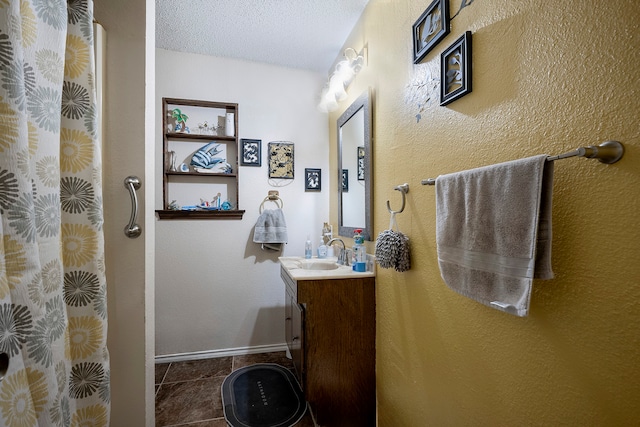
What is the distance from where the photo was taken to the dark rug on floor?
1516mm

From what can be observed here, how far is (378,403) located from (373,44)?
2045 mm

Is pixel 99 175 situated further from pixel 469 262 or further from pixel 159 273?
pixel 159 273

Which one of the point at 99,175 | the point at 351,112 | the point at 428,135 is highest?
the point at 351,112

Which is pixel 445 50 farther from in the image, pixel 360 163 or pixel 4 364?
pixel 4 364

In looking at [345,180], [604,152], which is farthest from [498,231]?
[345,180]

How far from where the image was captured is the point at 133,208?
981 millimetres

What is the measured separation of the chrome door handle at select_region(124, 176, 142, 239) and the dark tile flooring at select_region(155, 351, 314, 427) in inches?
47.0

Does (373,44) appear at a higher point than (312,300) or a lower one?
higher

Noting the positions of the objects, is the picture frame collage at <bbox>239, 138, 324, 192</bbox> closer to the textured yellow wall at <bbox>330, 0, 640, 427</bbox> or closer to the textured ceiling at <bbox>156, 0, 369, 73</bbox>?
the textured ceiling at <bbox>156, 0, 369, 73</bbox>

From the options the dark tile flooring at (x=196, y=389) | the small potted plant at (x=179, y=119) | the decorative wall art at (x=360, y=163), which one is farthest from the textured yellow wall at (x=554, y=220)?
the small potted plant at (x=179, y=119)

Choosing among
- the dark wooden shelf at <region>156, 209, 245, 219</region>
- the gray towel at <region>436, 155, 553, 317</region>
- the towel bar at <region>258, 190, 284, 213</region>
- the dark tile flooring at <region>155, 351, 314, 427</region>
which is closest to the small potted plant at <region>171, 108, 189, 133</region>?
the dark wooden shelf at <region>156, 209, 245, 219</region>

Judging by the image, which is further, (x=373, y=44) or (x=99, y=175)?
(x=373, y=44)

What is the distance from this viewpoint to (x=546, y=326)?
2.16 feet

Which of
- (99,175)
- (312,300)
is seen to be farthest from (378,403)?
(99,175)
